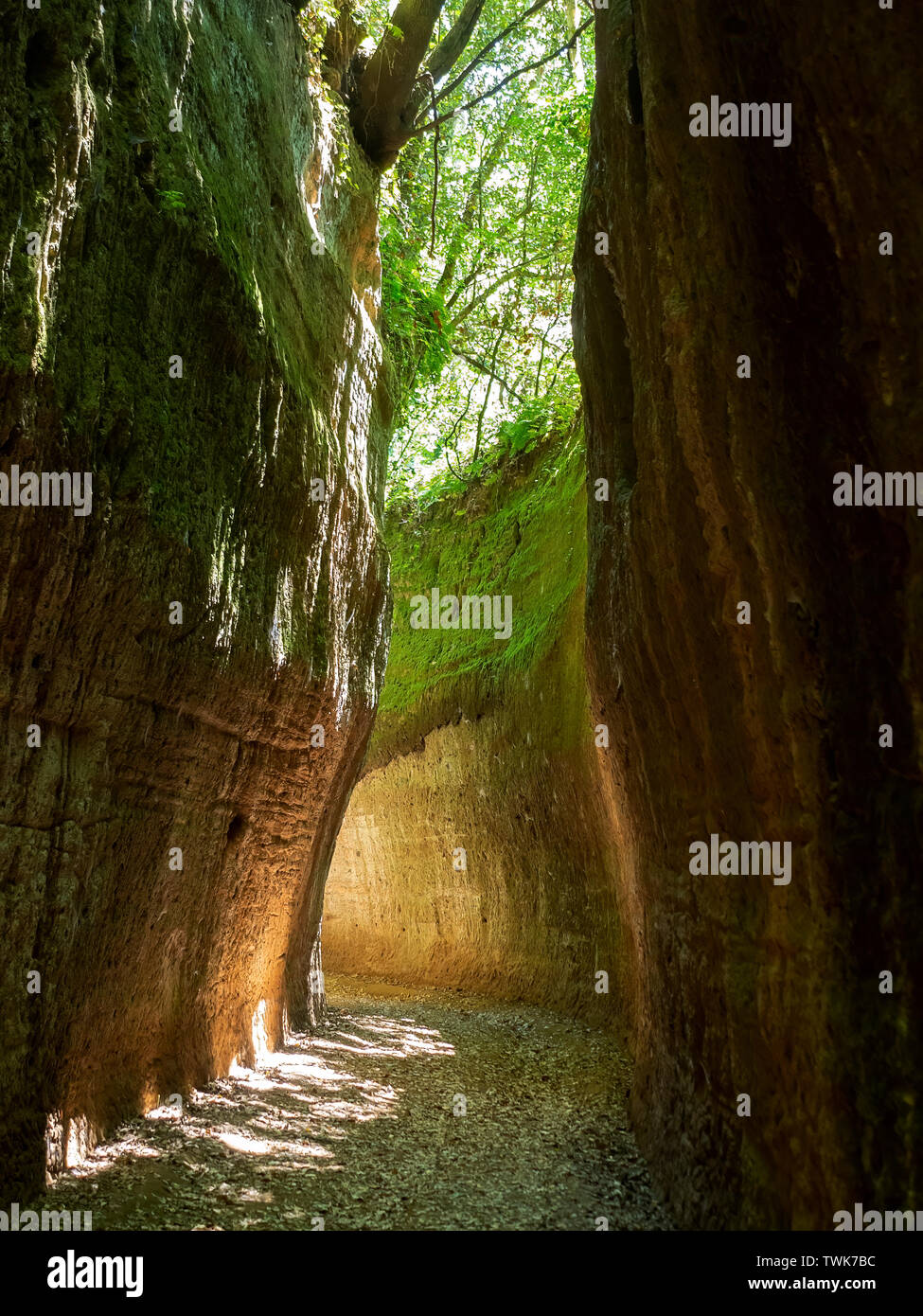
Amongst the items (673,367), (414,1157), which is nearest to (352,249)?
(673,367)

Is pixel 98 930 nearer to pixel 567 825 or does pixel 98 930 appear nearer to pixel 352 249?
pixel 567 825

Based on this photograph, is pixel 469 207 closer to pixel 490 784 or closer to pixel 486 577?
pixel 486 577

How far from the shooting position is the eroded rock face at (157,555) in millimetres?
4570

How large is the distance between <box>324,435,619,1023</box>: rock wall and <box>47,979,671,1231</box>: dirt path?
8.96 feet

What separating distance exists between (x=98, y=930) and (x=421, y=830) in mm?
10340

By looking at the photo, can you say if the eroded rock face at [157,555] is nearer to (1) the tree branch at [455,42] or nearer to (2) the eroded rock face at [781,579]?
(1) the tree branch at [455,42]

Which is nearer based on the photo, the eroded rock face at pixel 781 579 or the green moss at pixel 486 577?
the eroded rock face at pixel 781 579

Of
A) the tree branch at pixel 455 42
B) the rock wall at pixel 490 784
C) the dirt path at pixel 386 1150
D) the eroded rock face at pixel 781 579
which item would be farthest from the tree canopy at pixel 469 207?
the dirt path at pixel 386 1150

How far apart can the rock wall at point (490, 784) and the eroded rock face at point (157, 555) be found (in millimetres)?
3819

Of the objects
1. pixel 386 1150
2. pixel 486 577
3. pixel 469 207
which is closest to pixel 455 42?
pixel 469 207

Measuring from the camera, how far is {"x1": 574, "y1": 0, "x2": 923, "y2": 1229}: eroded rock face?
11.8ft

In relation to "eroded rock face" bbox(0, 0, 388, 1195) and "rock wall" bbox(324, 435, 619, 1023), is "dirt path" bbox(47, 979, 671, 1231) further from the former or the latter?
"rock wall" bbox(324, 435, 619, 1023)

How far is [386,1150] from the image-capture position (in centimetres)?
599

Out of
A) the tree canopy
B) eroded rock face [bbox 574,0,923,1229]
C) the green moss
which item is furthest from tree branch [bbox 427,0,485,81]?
eroded rock face [bbox 574,0,923,1229]
